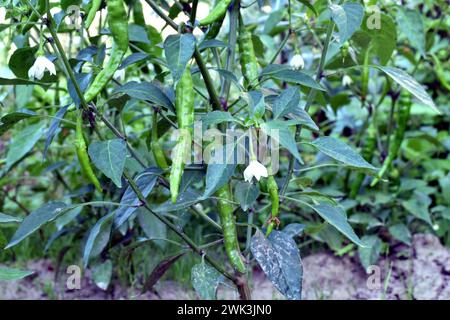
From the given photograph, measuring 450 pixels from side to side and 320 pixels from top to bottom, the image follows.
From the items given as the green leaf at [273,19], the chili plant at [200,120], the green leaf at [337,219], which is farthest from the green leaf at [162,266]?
the green leaf at [273,19]

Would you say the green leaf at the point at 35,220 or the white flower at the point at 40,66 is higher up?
the white flower at the point at 40,66

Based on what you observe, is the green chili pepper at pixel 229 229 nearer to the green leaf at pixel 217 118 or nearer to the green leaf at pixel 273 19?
the green leaf at pixel 217 118

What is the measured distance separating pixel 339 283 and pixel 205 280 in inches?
38.4

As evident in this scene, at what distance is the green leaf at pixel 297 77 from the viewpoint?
42.9 inches

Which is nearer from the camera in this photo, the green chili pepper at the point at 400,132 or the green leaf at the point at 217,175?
the green leaf at the point at 217,175

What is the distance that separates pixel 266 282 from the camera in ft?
6.78

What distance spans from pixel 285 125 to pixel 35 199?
1.80 m

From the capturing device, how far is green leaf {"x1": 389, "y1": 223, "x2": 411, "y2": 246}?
2.01 m

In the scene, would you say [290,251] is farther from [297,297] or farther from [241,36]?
[241,36]

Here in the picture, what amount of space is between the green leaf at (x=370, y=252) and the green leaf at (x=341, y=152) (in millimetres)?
958

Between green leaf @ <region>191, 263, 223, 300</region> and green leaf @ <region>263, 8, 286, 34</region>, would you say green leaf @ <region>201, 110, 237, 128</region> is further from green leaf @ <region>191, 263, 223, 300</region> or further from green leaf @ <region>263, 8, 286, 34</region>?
green leaf @ <region>263, 8, 286, 34</region>

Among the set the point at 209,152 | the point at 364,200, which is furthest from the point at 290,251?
the point at 364,200

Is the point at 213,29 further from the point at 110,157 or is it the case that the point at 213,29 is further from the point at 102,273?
the point at 102,273

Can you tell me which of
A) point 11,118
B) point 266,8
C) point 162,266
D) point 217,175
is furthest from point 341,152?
point 266,8
